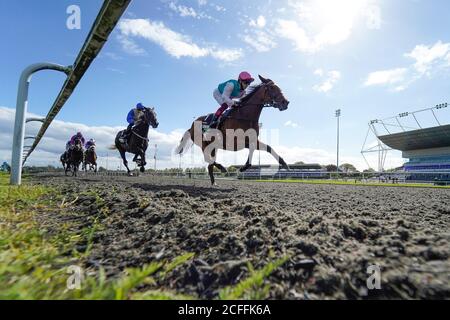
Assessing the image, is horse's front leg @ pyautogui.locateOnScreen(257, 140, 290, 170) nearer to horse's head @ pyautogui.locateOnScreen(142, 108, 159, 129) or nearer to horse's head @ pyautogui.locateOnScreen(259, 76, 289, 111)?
horse's head @ pyautogui.locateOnScreen(259, 76, 289, 111)

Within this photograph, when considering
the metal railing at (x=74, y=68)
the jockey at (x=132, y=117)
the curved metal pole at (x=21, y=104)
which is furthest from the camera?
the jockey at (x=132, y=117)

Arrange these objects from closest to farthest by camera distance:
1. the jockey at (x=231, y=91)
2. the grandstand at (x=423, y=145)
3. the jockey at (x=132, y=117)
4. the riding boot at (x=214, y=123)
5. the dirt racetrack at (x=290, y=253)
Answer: the dirt racetrack at (x=290, y=253) < the jockey at (x=231, y=91) < the riding boot at (x=214, y=123) < the jockey at (x=132, y=117) < the grandstand at (x=423, y=145)

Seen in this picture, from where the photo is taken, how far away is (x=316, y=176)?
1053 inches

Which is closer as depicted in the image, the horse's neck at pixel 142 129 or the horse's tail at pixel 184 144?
the horse's tail at pixel 184 144

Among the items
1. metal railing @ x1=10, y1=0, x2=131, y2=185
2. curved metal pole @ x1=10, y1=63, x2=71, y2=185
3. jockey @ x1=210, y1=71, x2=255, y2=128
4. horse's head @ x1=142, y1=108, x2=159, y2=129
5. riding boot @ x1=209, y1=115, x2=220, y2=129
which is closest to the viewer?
metal railing @ x1=10, y1=0, x2=131, y2=185

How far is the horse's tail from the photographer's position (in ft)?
35.6

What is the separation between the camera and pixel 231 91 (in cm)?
793

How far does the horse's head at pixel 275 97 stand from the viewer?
7.73 metres

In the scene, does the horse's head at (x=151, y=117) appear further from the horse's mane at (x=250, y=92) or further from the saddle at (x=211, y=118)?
the horse's mane at (x=250, y=92)

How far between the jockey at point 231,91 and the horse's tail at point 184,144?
2.69m

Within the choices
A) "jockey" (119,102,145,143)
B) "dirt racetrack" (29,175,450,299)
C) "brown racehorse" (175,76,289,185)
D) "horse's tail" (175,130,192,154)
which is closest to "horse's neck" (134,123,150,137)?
"jockey" (119,102,145,143)

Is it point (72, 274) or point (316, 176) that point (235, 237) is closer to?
point (72, 274)

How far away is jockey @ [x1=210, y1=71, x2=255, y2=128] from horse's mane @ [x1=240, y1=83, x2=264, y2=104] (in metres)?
0.30

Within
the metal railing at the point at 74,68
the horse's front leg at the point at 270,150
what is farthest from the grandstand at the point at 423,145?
the metal railing at the point at 74,68
